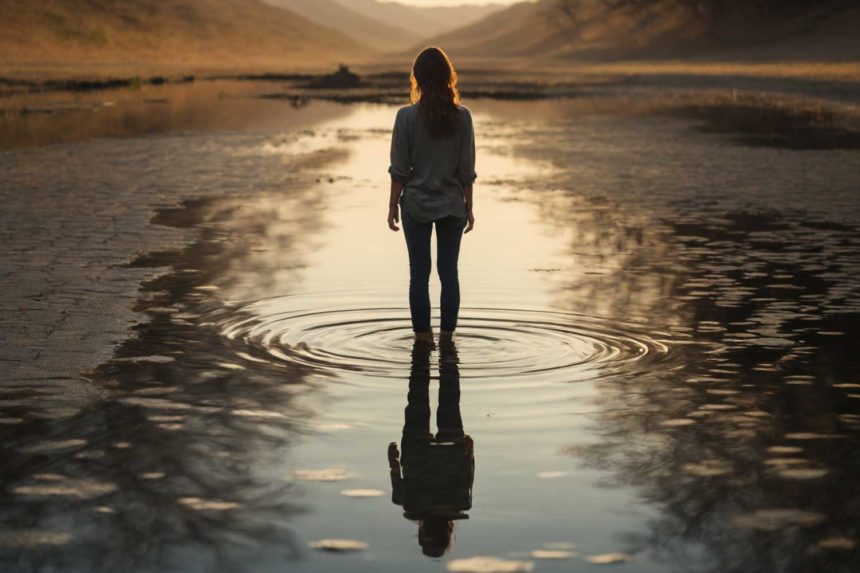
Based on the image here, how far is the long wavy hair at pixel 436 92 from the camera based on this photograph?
852cm

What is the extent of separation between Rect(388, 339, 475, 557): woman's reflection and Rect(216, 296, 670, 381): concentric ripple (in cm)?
51

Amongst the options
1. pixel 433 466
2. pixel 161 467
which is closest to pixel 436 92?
pixel 433 466

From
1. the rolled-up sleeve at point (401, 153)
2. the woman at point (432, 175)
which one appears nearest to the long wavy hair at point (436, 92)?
the woman at point (432, 175)

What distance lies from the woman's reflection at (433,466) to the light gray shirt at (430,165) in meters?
1.25

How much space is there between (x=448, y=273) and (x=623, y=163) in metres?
15.7

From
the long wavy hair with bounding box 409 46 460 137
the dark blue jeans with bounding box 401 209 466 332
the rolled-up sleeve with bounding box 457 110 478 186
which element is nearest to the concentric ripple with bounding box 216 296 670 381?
the dark blue jeans with bounding box 401 209 466 332

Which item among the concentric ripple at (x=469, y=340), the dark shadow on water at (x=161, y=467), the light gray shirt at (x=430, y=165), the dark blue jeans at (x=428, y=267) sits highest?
the light gray shirt at (x=430, y=165)

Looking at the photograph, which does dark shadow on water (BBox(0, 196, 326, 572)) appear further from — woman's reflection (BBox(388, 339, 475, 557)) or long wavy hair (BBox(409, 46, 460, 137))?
long wavy hair (BBox(409, 46, 460, 137))

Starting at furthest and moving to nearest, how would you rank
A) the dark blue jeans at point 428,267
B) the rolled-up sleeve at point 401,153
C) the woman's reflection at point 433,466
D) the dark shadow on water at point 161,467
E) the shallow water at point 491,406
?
the dark blue jeans at point 428,267
the rolled-up sleeve at point 401,153
the woman's reflection at point 433,466
the shallow water at point 491,406
the dark shadow on water at point 161,467

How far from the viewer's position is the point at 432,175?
873 cm

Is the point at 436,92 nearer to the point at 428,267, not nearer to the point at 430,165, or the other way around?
the point at 430,165

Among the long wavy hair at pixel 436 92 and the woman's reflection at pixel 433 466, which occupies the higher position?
the long wavy hair at pixel 436 92

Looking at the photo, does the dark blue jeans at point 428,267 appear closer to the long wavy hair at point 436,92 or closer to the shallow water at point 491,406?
the shallow water at point 491,406

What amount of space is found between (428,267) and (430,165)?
63 cm
